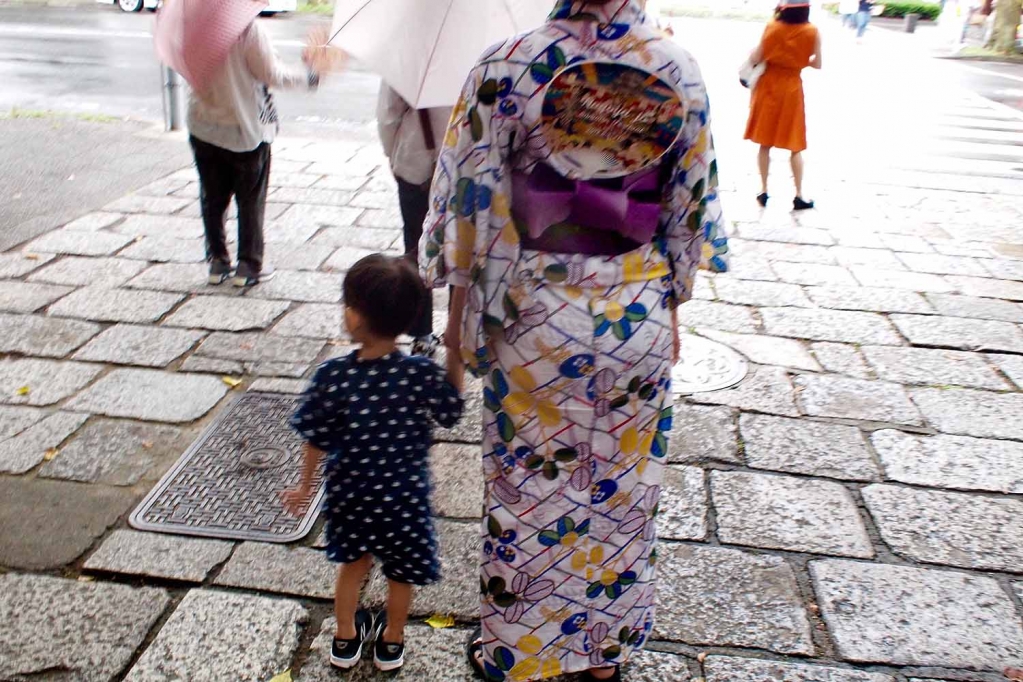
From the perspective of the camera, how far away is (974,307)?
16.5 feet

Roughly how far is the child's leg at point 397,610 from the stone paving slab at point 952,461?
1923mm

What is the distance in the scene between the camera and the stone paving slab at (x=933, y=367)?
4.10 meters

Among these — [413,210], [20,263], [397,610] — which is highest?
[413,210]

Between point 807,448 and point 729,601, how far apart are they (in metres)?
1.05

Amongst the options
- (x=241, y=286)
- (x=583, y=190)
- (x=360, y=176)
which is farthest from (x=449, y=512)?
(x=360, y=176)

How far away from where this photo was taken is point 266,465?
3215mm

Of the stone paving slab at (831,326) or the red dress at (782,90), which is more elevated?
the red dress at (782,90)

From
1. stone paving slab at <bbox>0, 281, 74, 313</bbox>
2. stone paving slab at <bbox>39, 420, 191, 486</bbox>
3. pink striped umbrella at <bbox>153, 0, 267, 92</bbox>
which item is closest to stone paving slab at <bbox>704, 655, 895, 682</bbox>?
stone paving slab at <bbox>39, 420, 191, 486</bbox>

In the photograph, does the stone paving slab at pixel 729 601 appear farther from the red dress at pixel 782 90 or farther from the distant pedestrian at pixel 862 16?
the distant pedestrian at pixel 862 16

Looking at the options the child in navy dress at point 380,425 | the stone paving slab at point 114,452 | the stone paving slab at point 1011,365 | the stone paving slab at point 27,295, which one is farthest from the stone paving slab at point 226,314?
the stone paving slab at point 1011,365

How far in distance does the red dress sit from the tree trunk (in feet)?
60.8

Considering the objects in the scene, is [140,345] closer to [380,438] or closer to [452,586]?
[452,586]

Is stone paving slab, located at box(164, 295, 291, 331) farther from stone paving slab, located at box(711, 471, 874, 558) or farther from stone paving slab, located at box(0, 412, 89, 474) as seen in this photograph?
stone paving slab, located at box(711, 471, 874, 558)

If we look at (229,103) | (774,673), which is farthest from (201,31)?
(774,673)
